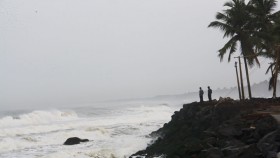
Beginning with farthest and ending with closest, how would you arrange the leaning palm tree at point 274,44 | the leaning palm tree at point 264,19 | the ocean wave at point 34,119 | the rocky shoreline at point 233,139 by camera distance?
the ocean wave at point 34,119, the leaning palm tree at point 264,19, the leaning palm tree at point 274,44, the rocky shoreline at point 233,139

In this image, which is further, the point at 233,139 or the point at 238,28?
the point at 238,28

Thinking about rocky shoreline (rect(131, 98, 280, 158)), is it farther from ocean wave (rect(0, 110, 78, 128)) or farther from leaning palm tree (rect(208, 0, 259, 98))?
ocean wave (rect(0, 110, 78, 128))

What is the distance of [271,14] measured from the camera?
2544cm

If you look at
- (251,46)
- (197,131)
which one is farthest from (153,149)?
(251,46)

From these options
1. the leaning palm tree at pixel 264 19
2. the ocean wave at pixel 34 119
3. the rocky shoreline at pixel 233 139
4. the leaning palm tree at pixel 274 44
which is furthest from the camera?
the ocean wave at pixel 34 119

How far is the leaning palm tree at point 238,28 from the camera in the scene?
81.7 feet

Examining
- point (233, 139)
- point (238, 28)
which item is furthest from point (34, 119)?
point (233, 139)

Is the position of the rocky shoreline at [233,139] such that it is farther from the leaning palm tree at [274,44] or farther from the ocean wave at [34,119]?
the ocean wave at [34,119]

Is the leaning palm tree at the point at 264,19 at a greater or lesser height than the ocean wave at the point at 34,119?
greater

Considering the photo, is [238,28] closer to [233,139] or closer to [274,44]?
[274,44]

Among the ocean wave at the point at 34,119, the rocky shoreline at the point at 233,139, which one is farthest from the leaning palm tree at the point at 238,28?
the ocean wave at the point at 34,119

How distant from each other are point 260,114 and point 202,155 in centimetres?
400

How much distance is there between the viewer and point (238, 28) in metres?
25.5

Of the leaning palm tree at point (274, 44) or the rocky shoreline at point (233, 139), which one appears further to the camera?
the leaning palm tree at point (274, 44)
